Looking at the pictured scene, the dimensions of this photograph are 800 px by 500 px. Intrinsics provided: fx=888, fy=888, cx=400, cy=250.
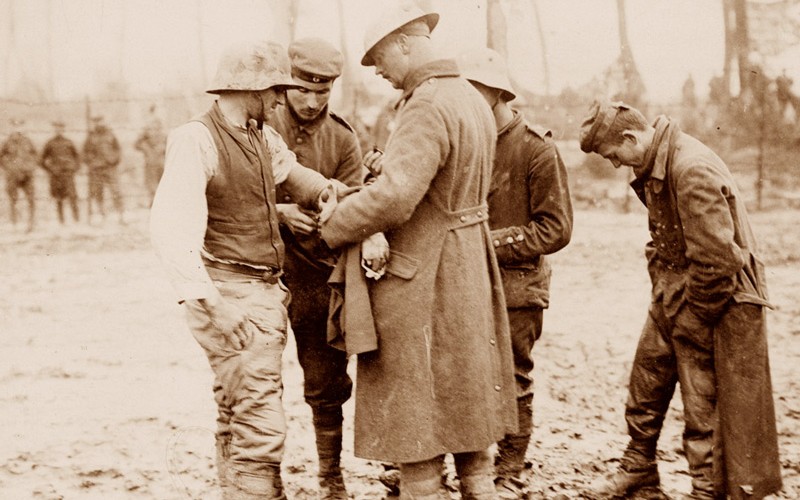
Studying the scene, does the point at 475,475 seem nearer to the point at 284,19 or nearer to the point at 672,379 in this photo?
the point at 672,379

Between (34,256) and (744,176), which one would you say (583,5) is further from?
(34,256)

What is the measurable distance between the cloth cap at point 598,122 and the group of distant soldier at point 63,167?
53.1 ft

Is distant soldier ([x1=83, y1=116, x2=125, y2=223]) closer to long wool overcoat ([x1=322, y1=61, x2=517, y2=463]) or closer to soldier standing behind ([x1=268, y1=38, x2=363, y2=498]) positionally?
soldier standing behind ([x1=268, y1=38, x2=363, y2=498])

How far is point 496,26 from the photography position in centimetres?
1984

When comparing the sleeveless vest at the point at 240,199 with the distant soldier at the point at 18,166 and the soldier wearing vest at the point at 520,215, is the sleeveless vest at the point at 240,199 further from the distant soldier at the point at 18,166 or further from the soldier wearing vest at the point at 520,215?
the distant soldier at the point at 18,166

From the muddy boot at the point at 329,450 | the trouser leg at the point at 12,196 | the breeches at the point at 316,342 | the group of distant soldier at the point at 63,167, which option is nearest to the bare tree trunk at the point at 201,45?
the group of distant soldier at the point at 63,167

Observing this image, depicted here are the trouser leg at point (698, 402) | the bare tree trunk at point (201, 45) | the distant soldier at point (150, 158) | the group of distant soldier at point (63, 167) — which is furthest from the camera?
the distant soldier at point (150, 158)

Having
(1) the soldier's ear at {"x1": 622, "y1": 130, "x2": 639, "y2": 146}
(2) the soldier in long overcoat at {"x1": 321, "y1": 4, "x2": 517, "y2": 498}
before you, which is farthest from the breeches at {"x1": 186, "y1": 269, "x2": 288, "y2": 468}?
(1) the soldier's ear at {"x1": 622, "y1": 130, "x2": 639, "y2": 146}

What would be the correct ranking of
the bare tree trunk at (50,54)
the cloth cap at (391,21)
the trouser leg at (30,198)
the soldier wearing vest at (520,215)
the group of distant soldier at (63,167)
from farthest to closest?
the bare tree trunk at (50,54), the group of distant soldier at (63,167), the trouser leg at (30,198), the soldier wearing vest at (520,215), the cloth cap at (391,21)

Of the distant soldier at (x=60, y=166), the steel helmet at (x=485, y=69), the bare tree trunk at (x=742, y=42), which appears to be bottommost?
the steel helmet at (x=485, y=69)

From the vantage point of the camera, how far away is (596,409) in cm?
636

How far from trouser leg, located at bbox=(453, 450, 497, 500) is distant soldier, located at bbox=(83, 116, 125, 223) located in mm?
17338

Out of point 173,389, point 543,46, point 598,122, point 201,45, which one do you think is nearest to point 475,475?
point 598,122

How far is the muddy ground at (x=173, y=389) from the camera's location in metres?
5.09
